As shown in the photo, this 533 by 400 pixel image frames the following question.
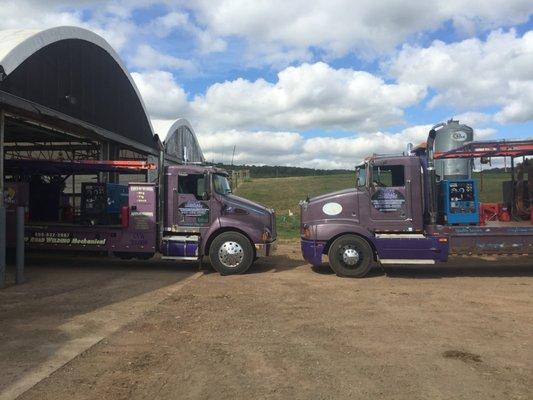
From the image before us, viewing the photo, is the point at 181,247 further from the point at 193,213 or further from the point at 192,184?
the point at 192,184

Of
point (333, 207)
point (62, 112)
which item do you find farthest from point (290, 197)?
point (333, 207)

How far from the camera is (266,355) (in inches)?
230

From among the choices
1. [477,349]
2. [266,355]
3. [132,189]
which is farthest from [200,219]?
[477,349]

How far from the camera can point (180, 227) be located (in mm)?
12422

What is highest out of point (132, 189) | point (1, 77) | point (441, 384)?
point (1, 77)

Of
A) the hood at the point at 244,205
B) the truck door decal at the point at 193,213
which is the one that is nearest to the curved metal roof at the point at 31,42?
the truck door decal at the point at 193,213

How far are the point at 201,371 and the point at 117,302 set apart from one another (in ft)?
13.1

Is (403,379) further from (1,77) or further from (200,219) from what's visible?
(1,77)

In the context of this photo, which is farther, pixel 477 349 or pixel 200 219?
pixel 200 219

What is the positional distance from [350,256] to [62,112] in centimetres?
879

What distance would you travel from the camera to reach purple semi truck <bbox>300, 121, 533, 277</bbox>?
445 inches

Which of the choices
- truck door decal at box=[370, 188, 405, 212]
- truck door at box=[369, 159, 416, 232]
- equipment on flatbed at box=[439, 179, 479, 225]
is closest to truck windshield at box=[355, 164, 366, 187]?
truck door at box=[369, 159, 416, 232]

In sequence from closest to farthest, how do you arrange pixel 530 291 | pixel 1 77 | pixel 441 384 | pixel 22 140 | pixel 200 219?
1. pixel 441 384
2. pixel 530 291
3. pixel 1 77
4. pixel 200 219
5. pixel 22 140

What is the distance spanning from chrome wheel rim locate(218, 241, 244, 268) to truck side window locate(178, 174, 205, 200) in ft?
4.77
